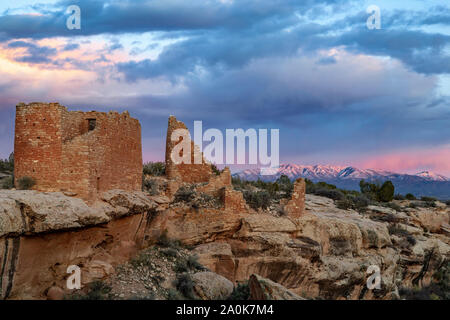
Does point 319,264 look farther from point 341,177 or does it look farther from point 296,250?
point 341,177

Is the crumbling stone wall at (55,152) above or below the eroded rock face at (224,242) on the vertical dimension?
above

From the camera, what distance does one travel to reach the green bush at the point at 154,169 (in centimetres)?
2199

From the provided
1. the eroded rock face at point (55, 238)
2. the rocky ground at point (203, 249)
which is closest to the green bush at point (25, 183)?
the eroded rock face at point (55, 238)

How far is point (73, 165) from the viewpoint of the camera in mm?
14750

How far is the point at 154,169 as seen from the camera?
23.1 m

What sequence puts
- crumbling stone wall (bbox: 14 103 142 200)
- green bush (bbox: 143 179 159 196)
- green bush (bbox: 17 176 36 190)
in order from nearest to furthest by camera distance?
green bush (bbox: 17 176 36 190), crumbling stone wall (bbox: 14 103 142 200), green bush (bbox: 143 179 159 196)

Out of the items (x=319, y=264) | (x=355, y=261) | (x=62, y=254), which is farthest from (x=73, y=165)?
(x=355, y=261)

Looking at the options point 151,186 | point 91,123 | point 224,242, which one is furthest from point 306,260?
point 91,123

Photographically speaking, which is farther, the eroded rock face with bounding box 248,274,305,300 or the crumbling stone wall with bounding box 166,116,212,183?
the crumbling stone wall with bounding box 166,116,212,183

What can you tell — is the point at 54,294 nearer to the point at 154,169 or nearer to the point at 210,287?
the point at 210,287

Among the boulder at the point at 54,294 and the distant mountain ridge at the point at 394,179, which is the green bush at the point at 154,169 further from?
the distant mountain ridge at the point at 394,179

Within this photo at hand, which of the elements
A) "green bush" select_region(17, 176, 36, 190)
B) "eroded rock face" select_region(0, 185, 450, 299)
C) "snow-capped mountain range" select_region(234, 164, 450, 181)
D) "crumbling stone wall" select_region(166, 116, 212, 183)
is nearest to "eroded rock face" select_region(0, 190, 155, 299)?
"eroded rock face" select_region(0, 185, 450, 299)

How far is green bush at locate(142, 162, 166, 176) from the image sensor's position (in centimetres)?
2199

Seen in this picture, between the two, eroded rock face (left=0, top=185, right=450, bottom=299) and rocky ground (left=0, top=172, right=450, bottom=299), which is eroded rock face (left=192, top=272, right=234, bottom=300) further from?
eroded rock face (left=0, top=185, right=450, bottom=299)
